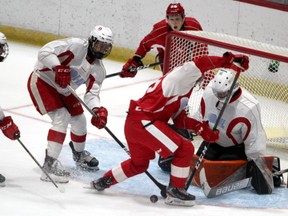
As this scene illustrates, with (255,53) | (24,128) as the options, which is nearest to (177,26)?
(255,53)

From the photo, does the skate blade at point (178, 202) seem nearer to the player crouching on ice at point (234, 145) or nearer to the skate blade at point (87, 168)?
the player crouching on ice at point (234, 145)

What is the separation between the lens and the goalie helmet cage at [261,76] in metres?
6.00

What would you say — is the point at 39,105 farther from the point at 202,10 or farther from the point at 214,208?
the point at 202,10

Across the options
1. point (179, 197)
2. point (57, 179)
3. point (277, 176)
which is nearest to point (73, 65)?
point (57, 179)

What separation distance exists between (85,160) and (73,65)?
2.01 feet

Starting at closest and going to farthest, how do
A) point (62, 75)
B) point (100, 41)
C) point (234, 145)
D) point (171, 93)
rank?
point (171, 93), point (62, 75), point (100, 41), point (234, 145)

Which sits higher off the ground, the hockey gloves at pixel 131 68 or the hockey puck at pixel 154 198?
the hockey gloves at pixel 131 68

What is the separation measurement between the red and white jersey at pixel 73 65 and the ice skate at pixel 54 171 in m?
0.37

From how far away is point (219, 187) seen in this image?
5.09 meters

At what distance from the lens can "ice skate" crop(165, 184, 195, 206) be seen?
4.88m

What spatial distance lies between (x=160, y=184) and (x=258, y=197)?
572 millimetres

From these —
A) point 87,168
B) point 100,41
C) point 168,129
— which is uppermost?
point 100,41

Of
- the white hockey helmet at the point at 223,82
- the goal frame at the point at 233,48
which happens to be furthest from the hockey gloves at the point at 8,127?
the goal frame at the point at 233,48

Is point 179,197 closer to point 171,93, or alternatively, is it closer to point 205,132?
point 205,132
